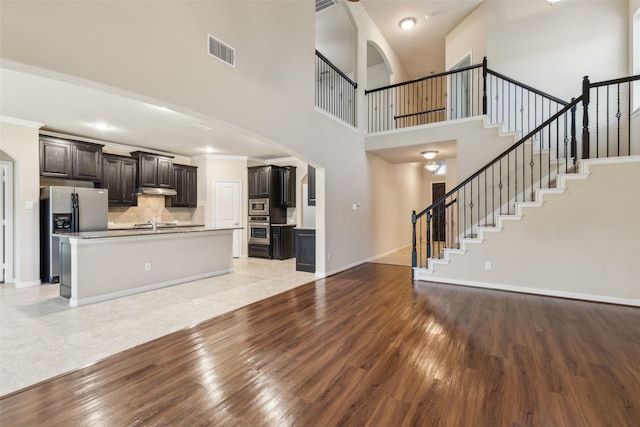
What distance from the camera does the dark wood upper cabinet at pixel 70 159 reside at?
521 centimetres

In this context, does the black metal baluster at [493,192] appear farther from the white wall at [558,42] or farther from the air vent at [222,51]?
the air vent at [222,51]

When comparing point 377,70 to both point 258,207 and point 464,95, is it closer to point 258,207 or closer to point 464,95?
point 464,95

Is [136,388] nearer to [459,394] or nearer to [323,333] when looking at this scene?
[323,333]

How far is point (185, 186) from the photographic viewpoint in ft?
25.2

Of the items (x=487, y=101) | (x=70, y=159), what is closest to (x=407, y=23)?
(x=487, y=101)

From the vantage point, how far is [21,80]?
10.8 ft

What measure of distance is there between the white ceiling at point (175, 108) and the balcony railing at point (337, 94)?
1432 mm

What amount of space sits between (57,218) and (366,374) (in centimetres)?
604

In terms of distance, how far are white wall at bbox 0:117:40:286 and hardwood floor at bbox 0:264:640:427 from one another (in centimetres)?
412

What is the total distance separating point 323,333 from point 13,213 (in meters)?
5.87

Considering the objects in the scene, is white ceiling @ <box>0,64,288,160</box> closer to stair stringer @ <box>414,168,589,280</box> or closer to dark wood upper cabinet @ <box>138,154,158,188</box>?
dark wood upper cabinet @ <box>138,154,158,188</box>

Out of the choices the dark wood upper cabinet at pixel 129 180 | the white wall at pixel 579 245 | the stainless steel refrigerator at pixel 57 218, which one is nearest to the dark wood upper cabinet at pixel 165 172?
the dark wood upper cabinet at pixel 129 180

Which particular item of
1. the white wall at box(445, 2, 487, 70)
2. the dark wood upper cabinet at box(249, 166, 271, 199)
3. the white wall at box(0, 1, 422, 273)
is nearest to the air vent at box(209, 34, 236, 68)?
the white wall at box(0, 1, 422, 273)

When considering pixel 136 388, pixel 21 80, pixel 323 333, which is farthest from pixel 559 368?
pixel 21 80
